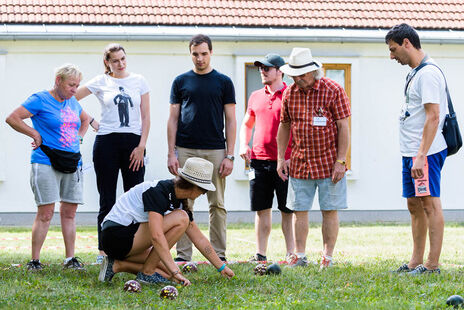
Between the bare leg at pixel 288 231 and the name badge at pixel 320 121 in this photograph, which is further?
the bare leg at pixel 288 231

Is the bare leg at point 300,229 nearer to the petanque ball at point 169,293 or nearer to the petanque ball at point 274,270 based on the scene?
the petanque ball at point 274,270

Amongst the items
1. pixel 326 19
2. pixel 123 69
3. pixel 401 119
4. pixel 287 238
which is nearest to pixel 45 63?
pixel 326 19

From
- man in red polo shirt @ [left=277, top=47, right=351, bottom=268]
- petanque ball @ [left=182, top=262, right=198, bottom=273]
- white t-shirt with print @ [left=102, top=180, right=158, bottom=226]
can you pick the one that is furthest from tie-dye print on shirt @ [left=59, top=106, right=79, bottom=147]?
man in red polo shirt @ [left=277, top=47, right=351, bottom=268]

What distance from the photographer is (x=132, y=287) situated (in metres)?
5.89

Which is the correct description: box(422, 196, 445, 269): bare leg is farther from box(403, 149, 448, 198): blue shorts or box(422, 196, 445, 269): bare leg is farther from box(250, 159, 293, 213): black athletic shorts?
box(250, 159, 293, 213): black athletic shorts

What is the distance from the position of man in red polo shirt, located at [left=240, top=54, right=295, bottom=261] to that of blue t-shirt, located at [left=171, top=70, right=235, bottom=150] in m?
0.47

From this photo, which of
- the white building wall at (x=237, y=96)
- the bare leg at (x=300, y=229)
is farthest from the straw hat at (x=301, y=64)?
the white building wall at (x=237, y=96)

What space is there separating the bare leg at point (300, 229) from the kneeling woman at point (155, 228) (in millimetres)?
1178

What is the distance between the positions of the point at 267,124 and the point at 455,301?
11.1ft

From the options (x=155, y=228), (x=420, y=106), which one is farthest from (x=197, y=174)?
(x=420, y=106)

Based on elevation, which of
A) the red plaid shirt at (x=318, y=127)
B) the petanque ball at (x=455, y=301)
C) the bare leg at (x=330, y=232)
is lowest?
the petanque ball at (x=455, y=301)

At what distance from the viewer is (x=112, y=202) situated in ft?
25.2

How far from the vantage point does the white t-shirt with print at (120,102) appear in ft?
25.2

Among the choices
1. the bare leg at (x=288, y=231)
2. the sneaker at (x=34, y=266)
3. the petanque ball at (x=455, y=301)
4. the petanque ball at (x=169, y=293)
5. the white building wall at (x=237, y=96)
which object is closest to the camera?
the petanque ball at (x=455, y=301)
